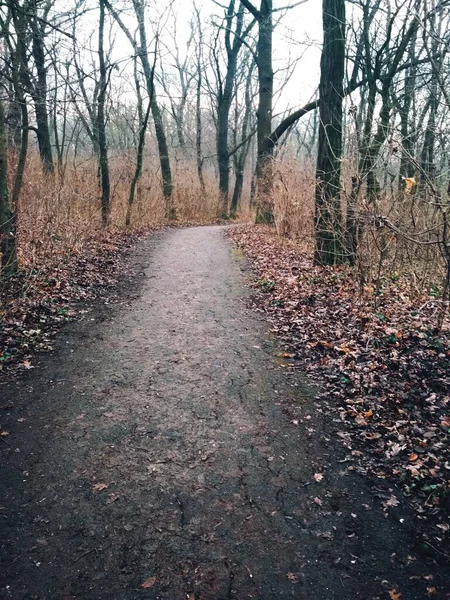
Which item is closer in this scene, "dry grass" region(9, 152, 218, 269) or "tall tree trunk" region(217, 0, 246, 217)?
"dry grass" region(9, 152, 218, 269)

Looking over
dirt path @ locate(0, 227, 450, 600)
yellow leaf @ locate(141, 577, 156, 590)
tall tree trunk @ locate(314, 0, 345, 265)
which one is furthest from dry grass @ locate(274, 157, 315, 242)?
yellow leaf @ locate(141, 577, 156, 590)

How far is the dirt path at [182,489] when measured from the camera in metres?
2.37

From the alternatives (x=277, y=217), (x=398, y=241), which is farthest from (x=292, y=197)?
(x=398, y=241)

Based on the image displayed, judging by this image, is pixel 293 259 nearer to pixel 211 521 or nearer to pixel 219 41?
pixel 211 521

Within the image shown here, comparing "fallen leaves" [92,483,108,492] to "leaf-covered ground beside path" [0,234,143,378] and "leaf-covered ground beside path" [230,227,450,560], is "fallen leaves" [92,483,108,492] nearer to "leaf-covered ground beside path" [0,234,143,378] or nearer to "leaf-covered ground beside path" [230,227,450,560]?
"leaf-covered ground beside path" [230,227,450,560]

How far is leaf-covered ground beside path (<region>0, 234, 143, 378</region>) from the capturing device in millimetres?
5082

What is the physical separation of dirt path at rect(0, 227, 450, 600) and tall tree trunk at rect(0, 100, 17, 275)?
2214mm

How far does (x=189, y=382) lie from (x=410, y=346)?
2.68 m

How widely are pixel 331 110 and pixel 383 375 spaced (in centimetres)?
590

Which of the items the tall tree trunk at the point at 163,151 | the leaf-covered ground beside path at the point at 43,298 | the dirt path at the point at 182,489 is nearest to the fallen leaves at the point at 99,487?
the dirt path at the point at 182,489

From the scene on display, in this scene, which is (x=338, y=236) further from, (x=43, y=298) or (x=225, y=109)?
(x=225, y=109)

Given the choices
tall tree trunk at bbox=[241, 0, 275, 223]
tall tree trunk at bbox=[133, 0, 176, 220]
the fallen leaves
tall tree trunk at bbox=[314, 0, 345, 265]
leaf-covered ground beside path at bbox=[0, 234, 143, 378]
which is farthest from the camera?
tall tree trunk at bbox=[133, 0, 176, 220]

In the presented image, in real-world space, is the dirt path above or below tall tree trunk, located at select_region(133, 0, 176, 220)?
below

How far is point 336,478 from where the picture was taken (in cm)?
318
